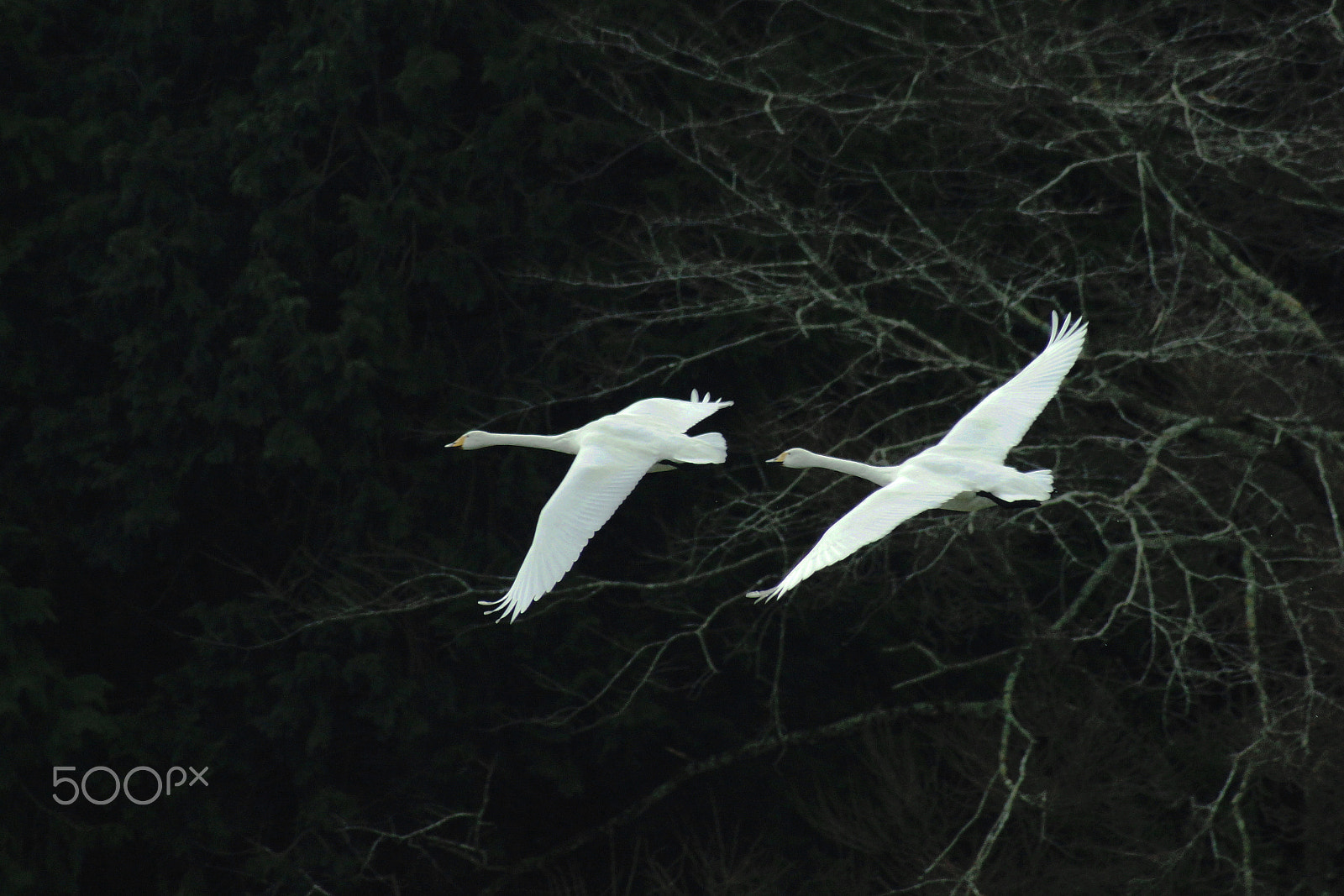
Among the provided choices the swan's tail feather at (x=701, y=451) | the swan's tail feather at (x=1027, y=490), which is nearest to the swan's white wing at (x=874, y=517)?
the swan's tail feather at (x=1027, y=490)

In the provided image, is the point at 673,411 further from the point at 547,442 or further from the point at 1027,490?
the point at 1027,490

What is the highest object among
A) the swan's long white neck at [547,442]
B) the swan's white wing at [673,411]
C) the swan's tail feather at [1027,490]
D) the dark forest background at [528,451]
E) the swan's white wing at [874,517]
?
the swan's white wing at [874,517]

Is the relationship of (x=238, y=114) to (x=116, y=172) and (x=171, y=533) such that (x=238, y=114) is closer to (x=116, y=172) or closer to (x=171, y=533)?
(x=116, y=172)

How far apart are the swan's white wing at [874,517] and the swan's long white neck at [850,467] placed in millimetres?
477

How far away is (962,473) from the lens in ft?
25.8

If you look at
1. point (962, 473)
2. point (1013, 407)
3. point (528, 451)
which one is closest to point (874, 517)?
Answer: point (962, 473)

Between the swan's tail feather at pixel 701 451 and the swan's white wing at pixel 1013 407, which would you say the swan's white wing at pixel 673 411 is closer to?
the swan's tail feather at pixel 701 451

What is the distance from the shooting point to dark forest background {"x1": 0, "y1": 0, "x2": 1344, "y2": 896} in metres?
13.9

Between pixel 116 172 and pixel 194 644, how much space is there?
12.1 ft

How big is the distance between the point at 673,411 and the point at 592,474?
1182 mm

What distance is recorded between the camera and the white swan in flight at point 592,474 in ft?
25.7

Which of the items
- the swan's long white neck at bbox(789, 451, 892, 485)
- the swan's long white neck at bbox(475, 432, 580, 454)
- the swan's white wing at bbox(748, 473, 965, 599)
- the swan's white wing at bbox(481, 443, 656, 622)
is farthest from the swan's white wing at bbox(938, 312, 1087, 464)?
the swan's long white neck at bbox(475, 432, 580, 454)

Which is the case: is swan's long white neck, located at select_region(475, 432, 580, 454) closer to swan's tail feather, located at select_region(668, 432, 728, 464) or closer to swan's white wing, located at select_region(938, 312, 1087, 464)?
swan's tail feather, located at select_region(668, 432, 728, 464)

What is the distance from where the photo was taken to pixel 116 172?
15.6m
